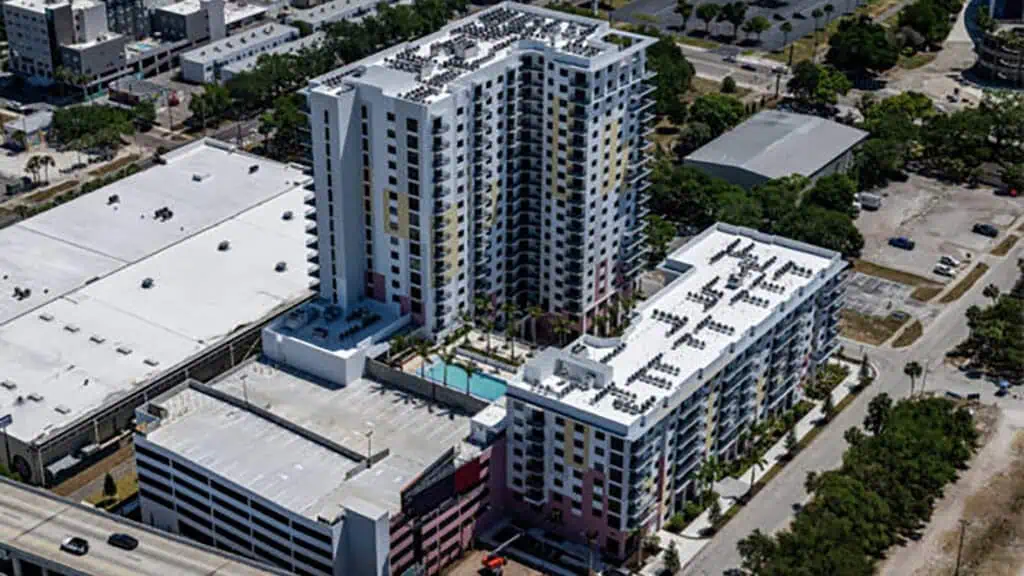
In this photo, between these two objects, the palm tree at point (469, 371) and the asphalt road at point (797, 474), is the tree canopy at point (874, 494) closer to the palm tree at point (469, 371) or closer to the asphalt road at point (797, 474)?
the asphalt road at point (797, 474)

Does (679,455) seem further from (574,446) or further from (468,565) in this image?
(468,565)

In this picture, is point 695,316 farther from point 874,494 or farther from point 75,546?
point 75,546

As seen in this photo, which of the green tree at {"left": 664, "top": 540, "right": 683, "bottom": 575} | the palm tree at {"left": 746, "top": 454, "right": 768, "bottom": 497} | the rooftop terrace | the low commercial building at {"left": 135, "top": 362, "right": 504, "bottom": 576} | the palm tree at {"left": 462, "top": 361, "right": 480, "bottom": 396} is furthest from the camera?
the rooftop terrace

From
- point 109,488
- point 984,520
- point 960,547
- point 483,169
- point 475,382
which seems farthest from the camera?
point 483,169

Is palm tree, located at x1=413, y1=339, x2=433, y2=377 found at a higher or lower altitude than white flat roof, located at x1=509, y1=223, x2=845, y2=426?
lower

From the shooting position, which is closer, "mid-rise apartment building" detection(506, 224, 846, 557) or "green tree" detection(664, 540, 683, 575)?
"mid-rise apartment building" detection(506, 224, 846, 557)

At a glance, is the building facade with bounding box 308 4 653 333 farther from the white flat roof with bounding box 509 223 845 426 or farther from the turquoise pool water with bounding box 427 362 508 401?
the white flat roof with bounding box 509 223 845 426

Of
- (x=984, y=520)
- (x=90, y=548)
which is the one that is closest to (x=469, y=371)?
(x=90, y=548)

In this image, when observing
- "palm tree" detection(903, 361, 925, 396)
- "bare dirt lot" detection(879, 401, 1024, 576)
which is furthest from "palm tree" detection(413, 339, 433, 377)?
"palm tree" detection(903, 361, 925, 396)
